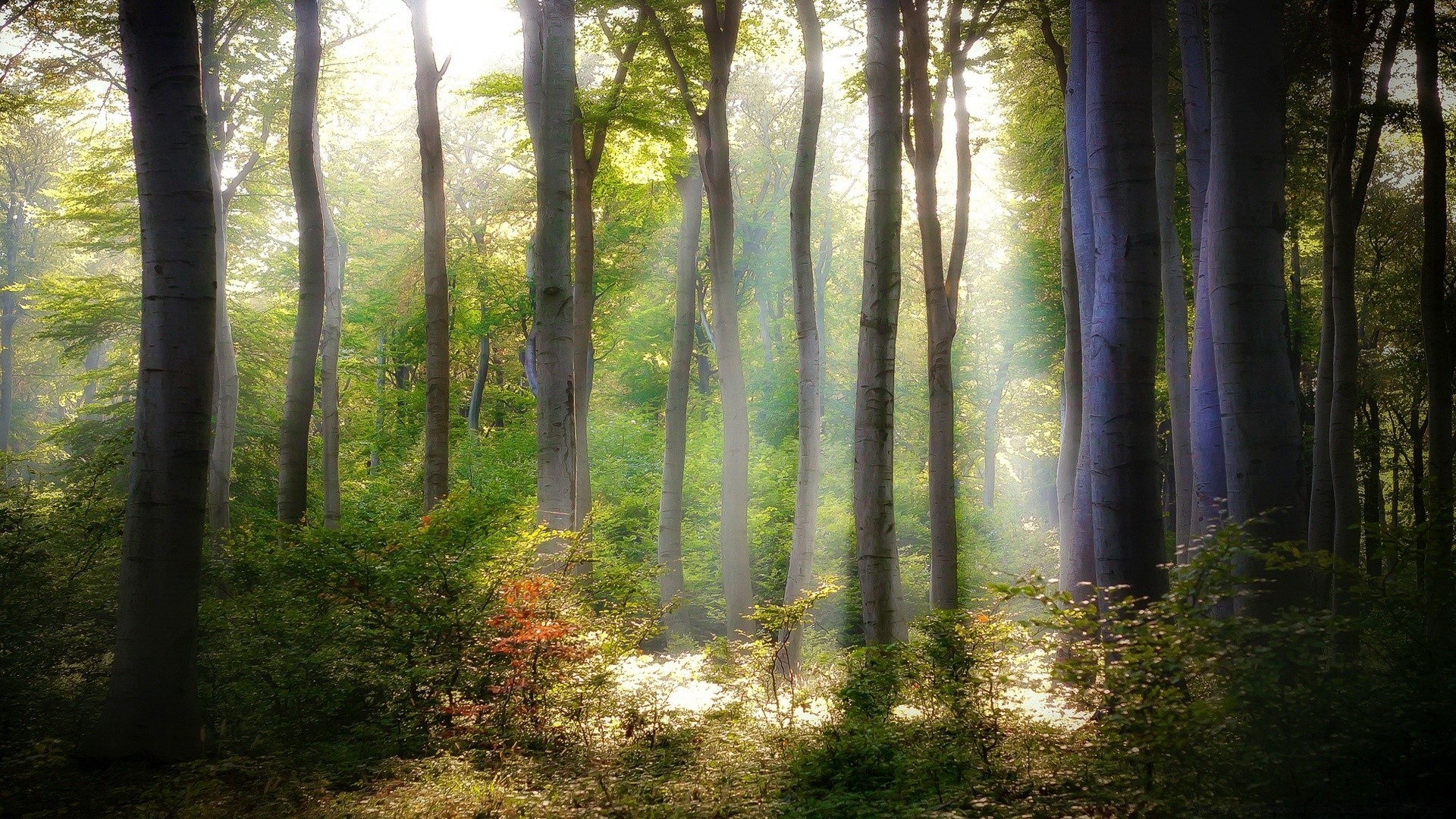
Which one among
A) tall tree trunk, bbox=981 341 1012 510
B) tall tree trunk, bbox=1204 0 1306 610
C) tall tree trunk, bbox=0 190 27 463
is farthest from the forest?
tall tree trunk, bbox=0 190 27 463

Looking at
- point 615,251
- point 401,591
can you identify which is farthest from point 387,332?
point 401,591

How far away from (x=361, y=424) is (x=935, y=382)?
75.3ft

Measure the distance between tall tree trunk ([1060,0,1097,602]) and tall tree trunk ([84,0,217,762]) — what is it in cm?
548

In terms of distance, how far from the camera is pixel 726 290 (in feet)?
43.9

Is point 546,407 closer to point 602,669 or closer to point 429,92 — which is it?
point 602,669

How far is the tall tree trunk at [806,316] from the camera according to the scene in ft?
38.5

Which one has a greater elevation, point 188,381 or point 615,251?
point 615,251

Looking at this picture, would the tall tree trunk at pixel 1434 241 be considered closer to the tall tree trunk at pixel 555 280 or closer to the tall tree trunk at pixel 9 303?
the tall tree trunk at pixel 555 280

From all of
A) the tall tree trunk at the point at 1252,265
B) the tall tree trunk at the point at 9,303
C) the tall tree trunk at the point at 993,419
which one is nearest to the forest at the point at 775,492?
the tall tree trunk at the point at 1252,265

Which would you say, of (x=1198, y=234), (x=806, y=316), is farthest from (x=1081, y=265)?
(x=806, y=316)

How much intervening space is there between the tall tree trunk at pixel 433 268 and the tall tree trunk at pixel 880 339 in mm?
6314

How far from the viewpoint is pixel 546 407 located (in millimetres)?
10133

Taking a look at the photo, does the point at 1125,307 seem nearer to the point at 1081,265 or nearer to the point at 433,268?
the point at 1081,265

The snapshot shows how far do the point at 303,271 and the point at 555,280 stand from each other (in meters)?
4.36
